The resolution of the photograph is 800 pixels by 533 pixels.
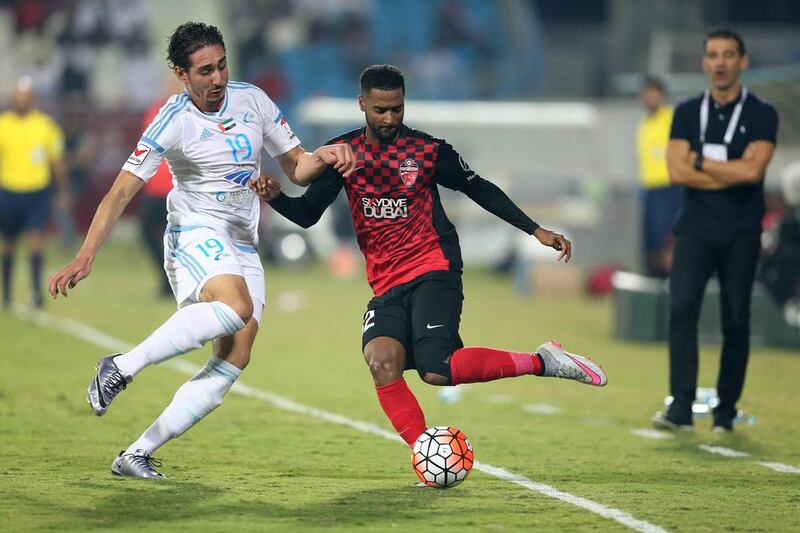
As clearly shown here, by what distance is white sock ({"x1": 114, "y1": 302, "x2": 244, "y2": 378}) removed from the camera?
259 inches

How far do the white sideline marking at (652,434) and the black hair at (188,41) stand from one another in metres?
3.57

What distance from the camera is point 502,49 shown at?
3369 cm

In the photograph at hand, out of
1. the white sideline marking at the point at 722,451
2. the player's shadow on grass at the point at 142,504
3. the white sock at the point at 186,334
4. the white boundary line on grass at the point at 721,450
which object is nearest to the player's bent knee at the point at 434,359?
the white sock at the point at 186,334

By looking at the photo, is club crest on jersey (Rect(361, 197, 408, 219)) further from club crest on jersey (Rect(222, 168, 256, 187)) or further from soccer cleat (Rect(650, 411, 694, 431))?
soccer cleat (Rect(650, 411, 694, 431))

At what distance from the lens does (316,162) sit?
6859mm

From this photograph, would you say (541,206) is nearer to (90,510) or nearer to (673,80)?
(673,80)

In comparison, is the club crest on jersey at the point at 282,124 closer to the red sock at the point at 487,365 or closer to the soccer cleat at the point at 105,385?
the red sock at the point at 487,365

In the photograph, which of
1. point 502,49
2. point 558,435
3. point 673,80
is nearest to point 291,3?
point 502,49

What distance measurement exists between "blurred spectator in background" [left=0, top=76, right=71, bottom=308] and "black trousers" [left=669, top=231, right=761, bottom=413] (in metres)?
8.99

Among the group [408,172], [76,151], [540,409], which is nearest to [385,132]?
[408,172]

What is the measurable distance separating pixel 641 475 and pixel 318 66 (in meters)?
26.2

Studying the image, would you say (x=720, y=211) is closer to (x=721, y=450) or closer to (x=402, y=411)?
(x=721, y=450)

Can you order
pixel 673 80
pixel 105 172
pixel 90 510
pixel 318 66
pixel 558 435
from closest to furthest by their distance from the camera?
pixel 90 510, pixel 558 435, pixel 673 80, pixel 105 172, pixel 318 66

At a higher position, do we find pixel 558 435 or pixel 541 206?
pixel 541 206
